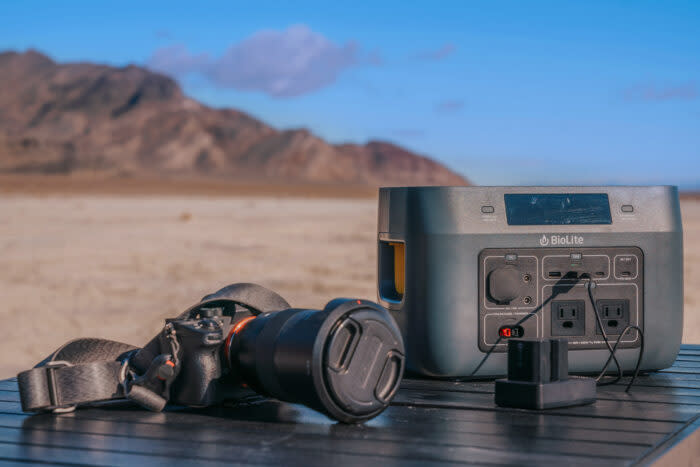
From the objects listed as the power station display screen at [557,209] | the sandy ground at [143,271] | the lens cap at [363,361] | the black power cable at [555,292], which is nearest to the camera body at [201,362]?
the lens cap at [363,361]

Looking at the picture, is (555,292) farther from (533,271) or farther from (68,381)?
(68,381)

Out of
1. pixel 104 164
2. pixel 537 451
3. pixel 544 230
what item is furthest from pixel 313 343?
pixel 104 164

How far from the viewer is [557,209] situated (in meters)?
2.70

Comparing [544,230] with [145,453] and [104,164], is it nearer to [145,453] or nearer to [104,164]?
[145,453]

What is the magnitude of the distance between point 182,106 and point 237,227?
145 metres

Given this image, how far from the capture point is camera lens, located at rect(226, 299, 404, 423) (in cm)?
198

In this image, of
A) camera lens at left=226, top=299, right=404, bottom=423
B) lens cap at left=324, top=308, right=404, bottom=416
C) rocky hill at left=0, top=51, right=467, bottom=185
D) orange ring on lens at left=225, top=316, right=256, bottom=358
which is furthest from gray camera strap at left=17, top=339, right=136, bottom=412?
rocky hill at left=0, top=51, right=467, bottom=185

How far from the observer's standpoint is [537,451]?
6.07ft

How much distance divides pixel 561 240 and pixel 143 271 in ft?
40.5

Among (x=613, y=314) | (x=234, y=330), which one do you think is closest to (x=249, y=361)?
(x=234, y=330)

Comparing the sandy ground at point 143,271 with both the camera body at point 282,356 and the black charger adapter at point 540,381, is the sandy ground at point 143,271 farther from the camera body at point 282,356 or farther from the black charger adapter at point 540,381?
the black charger adapter at point 540,381

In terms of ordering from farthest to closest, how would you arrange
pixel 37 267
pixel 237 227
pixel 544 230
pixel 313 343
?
pixel 237 227, pixel 37 267, pixel 544 230, pixel 313 343

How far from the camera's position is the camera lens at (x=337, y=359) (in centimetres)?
198

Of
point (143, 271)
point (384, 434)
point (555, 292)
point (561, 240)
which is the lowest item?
point (143, 271)
